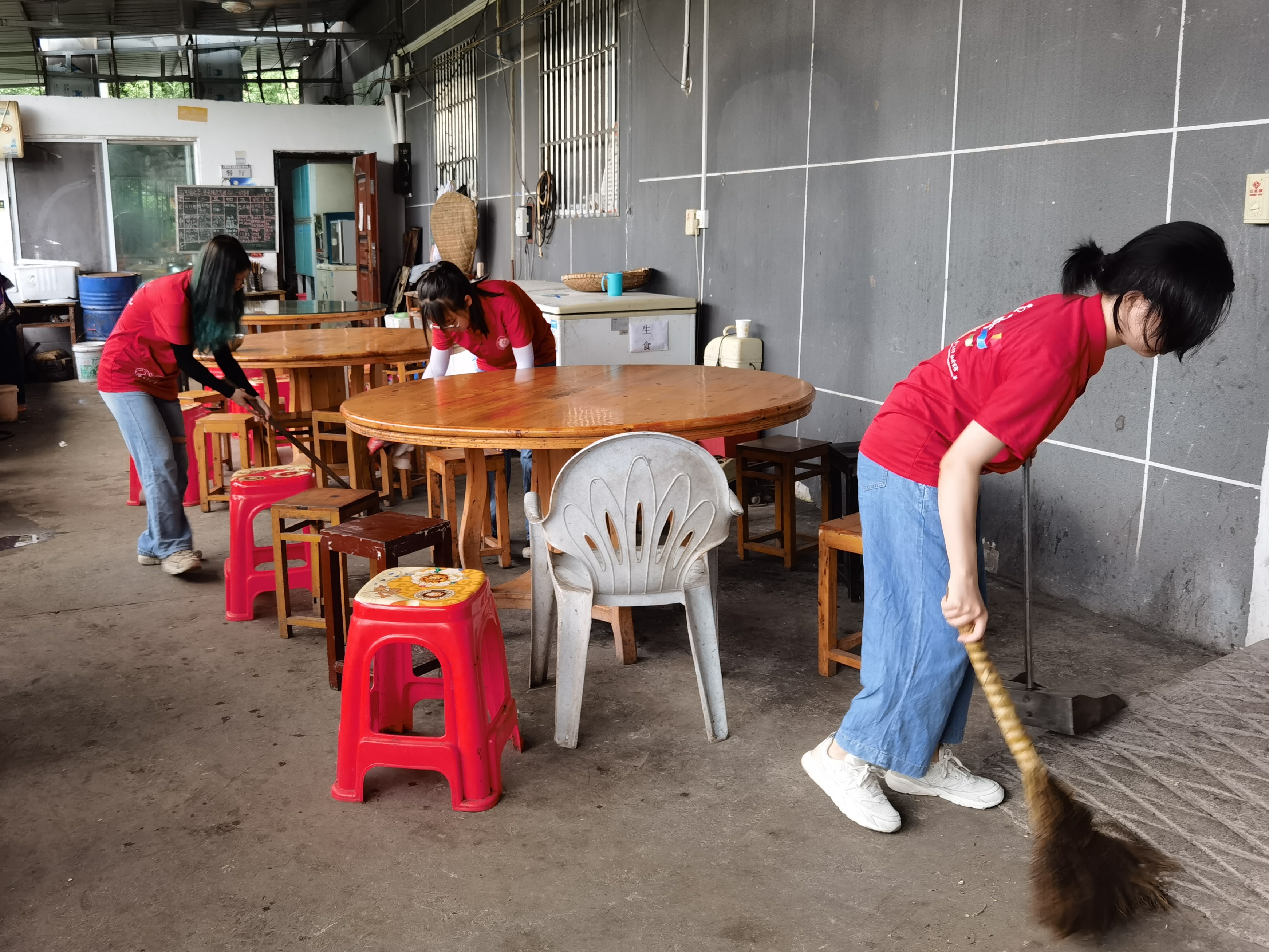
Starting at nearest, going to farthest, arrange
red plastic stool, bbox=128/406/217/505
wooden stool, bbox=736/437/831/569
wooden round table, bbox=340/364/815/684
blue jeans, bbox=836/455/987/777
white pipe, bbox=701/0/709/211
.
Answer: blue jeans, bbox=836/455/987/777
wooden round table, bbox=340/364/815/684
wooden stool, bbox=736/437/831/569
red plastic stool, bbox=128/406/217/505
white pipe, bbox=701/0/709/211

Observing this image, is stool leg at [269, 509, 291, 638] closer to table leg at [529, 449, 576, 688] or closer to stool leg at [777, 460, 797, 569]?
table leg at [529, 449, 576, 688]

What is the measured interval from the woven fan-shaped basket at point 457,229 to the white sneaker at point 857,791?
759cm

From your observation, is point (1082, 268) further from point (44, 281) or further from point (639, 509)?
point (44, 281)

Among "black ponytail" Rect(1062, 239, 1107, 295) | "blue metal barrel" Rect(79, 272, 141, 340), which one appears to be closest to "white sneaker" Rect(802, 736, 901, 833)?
"black ponytail" Rect(1062, 239, 1107, 295)

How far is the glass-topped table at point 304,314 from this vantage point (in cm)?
651

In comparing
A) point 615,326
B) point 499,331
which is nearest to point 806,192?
point 615,326

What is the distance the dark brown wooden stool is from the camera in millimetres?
3084

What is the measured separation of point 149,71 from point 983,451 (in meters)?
17.9

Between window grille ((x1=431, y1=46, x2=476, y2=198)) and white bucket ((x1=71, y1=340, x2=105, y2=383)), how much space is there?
3.77 metres

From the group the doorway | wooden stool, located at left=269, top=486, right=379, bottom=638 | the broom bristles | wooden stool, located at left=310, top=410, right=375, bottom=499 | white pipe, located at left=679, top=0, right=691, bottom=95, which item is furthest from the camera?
the doorway

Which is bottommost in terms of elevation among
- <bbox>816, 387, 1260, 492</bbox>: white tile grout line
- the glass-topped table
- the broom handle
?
the broom handle

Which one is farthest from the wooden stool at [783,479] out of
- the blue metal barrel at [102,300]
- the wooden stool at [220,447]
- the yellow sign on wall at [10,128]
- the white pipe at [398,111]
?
the yellow sign on wall at [10,128]

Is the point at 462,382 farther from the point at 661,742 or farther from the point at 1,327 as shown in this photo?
the point at 1,327

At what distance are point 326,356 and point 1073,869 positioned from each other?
13.2 ft
